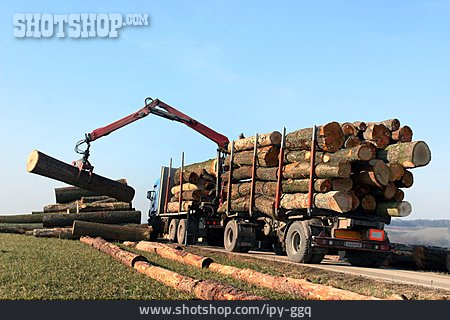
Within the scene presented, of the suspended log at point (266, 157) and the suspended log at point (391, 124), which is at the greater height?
the suspended log at point (391, 124)

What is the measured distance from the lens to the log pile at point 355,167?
12578 millimetres

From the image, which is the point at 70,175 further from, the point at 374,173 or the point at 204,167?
the point at 374,173

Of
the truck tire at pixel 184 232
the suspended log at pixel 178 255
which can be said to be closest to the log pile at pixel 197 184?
the truck tire at pixel 184 232

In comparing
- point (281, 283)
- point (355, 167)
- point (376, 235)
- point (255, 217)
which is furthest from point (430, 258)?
point (281, 283)

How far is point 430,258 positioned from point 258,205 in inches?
194

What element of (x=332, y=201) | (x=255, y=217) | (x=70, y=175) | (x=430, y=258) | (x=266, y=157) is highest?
(x=266, y=157)

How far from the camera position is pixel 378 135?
43.1 ft

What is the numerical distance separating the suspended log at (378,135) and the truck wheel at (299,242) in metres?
2.73

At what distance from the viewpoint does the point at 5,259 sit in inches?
419

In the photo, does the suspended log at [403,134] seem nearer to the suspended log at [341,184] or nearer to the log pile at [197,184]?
the suspended log at [341,184]
